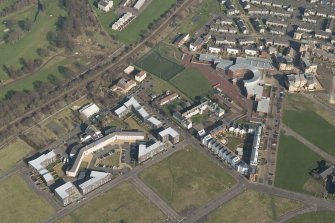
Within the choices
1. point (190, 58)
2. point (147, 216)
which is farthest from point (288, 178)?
point (190, 58)

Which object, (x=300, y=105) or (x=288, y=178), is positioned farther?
(x=300, y=105)

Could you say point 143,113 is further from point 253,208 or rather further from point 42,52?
point 42,52

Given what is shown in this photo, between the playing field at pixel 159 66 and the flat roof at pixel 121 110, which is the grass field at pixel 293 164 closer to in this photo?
the playing field at pixel 159 66

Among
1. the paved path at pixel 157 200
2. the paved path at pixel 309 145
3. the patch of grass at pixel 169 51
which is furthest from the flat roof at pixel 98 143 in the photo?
the patch of grass at pixel 169 51

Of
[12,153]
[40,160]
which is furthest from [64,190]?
[12,153]

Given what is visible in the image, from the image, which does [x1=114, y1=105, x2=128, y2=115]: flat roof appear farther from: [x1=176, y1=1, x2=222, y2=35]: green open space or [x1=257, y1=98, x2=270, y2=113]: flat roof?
[x1=176, y1=1, x2=222, y2=35]: green open space

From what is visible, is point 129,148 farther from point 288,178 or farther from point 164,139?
point 288,178
